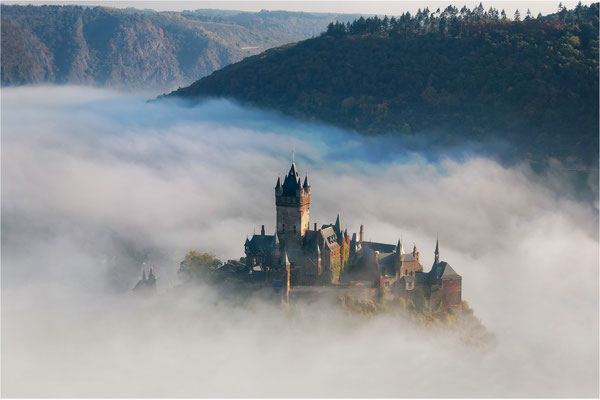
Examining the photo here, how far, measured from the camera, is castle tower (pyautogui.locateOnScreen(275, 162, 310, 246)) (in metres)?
60.3

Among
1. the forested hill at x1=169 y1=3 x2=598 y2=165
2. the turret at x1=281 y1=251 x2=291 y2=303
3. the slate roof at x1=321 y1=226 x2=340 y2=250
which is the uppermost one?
the forested hill at x1=169 y1=3 x2=598 y2=165

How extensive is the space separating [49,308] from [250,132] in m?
85.8

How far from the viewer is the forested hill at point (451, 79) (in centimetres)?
12200

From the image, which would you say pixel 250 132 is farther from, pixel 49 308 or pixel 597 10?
pixel 49 308

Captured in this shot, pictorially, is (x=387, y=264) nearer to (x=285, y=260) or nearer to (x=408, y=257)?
(x=408, y=257)

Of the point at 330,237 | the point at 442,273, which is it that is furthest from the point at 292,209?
the point at 442,273

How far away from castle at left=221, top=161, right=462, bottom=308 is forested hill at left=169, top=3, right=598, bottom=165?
6351cm

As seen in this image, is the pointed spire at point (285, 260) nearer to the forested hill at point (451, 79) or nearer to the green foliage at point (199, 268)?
the green foliage at point (199, 268)

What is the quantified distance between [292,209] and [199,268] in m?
11.2

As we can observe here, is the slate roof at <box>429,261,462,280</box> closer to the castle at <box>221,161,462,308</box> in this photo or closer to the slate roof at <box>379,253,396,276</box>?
the castle at <box>221,161,462,308</box>

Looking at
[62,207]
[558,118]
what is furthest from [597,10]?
[62,207]

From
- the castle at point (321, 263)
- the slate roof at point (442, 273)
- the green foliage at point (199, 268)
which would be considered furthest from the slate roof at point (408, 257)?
the green foliage at point (199, 268)

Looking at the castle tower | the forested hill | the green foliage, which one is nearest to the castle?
the castle tower

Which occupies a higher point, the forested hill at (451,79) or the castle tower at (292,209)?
the forested hill at (451,79)
